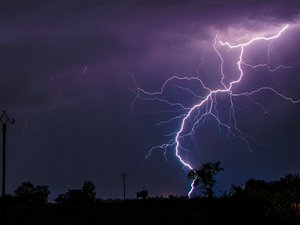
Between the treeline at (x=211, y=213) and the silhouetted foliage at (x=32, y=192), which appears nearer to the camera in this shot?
the treeline at (x=211, y=213)

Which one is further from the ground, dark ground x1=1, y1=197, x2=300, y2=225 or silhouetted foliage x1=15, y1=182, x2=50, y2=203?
silhouetted foliage x1=15, y1=182, x2=50, y2=203

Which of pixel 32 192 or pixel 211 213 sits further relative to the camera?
pixel 32 192

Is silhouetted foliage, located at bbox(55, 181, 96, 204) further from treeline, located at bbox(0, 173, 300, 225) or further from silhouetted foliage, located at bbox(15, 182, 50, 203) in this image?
treeline, located at bbox(0, 173, 300, 225)

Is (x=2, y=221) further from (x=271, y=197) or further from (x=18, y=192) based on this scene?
(x=18, y=192)

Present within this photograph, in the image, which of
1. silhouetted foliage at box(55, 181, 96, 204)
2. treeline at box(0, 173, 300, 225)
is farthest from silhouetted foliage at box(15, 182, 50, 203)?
treeline at box(0, 173, 300, 225)

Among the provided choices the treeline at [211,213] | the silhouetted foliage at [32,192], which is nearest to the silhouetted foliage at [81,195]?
the silhouetted foliage at [32,192]

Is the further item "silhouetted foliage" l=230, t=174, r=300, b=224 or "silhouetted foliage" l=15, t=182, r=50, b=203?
"silhouetted foliage" l=15, t=182, r=50, b=203

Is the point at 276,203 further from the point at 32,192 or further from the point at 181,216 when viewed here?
the point at 32,192

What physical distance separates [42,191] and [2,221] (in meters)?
38.0

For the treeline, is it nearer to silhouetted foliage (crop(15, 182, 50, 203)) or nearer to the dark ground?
the dark ground

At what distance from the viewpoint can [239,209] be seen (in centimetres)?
2784

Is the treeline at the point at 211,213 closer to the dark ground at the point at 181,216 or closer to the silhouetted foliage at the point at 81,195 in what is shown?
the dark ground at the point at 181,216

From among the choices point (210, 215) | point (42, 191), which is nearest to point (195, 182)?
point (42, 191)

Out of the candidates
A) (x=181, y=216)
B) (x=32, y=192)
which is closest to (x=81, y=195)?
(x=32, y=192)
